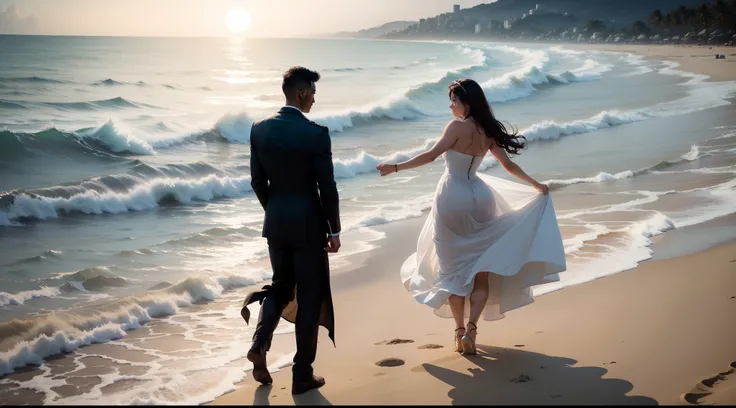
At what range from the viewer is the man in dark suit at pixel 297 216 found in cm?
473

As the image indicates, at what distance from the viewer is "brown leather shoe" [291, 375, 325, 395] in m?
4.79

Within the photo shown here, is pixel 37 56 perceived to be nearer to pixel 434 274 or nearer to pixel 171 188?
pixel 171 188

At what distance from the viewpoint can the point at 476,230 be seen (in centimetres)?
553

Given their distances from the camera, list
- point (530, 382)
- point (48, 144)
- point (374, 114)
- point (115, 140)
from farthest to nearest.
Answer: point (374, 114) → point (115, 140) → point (48, 144) → point (530, 382)

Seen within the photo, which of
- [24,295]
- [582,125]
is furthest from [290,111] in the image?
[582,125]

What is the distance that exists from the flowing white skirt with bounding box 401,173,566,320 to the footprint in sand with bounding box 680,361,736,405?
1190mm

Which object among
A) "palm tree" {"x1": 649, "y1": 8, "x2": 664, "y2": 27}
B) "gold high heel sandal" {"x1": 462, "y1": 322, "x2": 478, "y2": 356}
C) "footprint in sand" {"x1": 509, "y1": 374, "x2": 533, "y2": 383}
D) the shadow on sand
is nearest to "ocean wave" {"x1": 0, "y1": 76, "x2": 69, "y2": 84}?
"gold high heel sandal" {"x1": 462, "y1": 322, "x2": 478, "y2": 356}

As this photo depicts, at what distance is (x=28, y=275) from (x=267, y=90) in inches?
1501

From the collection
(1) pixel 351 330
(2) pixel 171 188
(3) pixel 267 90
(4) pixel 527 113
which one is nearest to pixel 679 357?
(1) pixel 351 330

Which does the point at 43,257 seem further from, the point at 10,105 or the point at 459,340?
the point at 10,105

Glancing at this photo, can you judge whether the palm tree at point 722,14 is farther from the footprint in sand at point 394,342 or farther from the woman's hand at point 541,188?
the footprint in sand at point 394,342

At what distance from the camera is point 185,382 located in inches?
210

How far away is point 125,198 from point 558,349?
10111 mm

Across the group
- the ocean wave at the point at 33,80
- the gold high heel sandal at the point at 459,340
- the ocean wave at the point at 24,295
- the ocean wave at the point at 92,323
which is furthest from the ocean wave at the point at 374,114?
the gold high heel sandal at the point at 459,340
